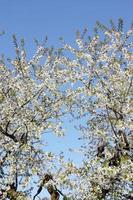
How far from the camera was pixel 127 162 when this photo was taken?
22453 mm

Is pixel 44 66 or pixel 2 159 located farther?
pixel 44 66

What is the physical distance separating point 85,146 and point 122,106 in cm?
408

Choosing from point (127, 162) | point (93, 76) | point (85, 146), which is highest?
point (93, 76)

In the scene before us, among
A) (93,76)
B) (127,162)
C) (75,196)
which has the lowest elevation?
(75,196)

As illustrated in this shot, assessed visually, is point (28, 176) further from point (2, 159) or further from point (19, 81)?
point (19, 81)

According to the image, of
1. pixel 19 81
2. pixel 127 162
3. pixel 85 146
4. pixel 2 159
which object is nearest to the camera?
pixel 127 162

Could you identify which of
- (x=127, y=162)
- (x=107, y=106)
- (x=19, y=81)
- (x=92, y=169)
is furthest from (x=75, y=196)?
(x=19, y=81)

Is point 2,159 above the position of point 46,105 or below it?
below

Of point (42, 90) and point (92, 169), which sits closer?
point (92, 169)

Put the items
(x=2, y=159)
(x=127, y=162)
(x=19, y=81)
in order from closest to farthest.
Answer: (x=127, y=162), (x=2, y=159), (x=19, y=81)

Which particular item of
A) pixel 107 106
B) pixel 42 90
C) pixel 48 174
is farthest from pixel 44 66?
pixel 48 174

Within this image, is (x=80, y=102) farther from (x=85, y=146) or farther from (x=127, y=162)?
(x=127, y=162)

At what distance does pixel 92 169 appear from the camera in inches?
Answer: 902

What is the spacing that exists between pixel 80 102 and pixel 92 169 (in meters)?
5.15
